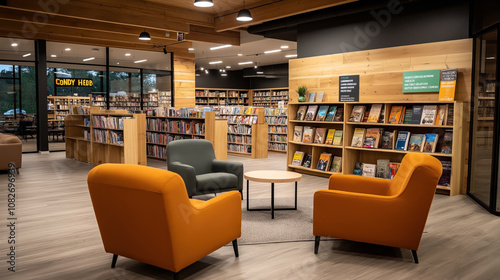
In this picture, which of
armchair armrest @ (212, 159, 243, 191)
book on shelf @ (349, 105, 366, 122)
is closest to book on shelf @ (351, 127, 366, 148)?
book on shelf @ (349, 105, 366, 122)

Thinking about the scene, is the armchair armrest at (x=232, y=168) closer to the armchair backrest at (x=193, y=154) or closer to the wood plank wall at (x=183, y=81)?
the armchair backrest at (x=193, y=154)

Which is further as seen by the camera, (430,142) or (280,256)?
(430,142)

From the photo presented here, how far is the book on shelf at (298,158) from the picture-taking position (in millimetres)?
8617

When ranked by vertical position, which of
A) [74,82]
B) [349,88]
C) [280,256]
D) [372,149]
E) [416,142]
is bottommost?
[280,256]

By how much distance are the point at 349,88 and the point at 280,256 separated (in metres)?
4.78

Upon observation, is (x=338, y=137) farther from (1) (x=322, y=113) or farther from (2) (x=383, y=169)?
(2) (x=383, y=169)

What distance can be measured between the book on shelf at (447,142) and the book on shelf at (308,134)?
266cm

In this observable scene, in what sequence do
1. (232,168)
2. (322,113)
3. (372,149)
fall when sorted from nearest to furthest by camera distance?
1. (232,168)
2. (372,149)
3. (322,113)

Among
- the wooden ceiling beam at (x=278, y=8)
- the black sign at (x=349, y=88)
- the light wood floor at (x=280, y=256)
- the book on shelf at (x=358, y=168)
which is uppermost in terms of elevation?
the wooden ceiling beam at (x=278, y=8)

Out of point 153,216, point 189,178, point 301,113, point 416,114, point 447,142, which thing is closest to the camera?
point 153,216

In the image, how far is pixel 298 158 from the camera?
866 cm

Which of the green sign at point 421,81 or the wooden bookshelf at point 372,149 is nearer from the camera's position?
the wooden bookshelf at point 372,149

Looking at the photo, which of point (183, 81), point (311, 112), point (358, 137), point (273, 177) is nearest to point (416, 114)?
point (358, 137)

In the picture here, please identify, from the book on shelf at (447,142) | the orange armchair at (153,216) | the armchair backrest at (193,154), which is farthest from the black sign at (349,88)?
the orange armchair at (153,216)
